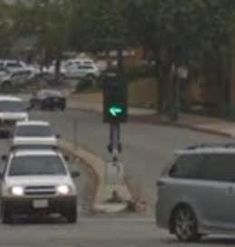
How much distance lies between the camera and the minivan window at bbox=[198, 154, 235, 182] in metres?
22.2

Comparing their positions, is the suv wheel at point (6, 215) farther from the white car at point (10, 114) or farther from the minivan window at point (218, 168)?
the white car at point (10, 114)

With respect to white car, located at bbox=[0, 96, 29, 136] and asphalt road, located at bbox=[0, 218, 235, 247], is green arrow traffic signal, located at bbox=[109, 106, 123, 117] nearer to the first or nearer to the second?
asphalt road, located at bbox=[0, 218, 235, 247]

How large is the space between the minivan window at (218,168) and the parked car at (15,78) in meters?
87.6

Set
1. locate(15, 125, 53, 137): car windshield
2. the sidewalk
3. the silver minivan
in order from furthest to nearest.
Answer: the sidewalk, locate(15, 125, 53, 137): car windshield, the silver minivan

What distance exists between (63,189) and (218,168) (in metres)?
7.60

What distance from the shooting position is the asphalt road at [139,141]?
45.9m

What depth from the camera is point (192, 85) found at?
82062 millimetres

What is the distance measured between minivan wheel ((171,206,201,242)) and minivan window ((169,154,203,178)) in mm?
615

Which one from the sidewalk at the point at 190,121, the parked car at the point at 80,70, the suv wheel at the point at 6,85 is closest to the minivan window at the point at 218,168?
the sidewalk at the point at 190,121

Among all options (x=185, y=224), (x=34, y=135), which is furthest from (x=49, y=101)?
(x=185, y=224)

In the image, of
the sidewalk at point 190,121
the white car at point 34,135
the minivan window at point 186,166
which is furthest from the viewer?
the sidewalk at point 190,121

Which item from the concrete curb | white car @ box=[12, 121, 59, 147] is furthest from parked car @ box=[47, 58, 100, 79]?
the concrete curb

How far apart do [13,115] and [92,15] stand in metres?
17.1

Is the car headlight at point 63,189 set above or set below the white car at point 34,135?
above
